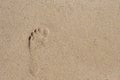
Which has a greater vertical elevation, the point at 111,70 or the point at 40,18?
the point at 40,18

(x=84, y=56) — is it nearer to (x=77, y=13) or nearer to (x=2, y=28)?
(x=77, y=13)

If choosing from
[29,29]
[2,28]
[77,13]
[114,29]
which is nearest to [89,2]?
[77,13]

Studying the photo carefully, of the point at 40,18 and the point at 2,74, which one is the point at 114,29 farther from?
the point at 2,74

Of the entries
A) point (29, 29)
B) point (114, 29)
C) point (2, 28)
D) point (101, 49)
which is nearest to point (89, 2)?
point (114, 29)

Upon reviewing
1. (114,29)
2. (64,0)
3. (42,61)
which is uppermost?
(64,0)
